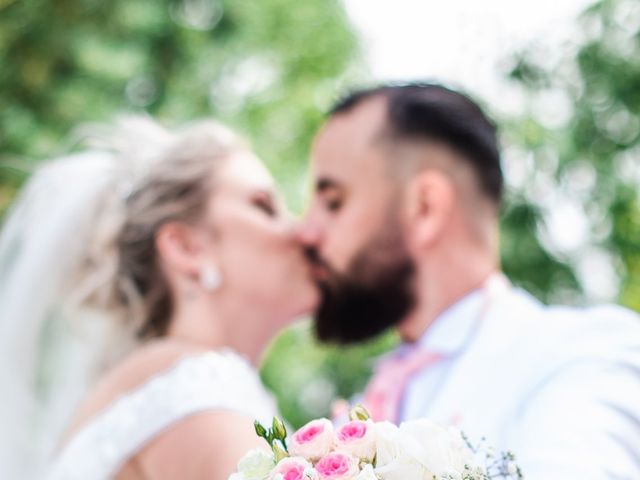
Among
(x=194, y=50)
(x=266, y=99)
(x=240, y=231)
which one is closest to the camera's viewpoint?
(x=240, y=231)

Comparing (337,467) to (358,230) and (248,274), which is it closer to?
(248,274)

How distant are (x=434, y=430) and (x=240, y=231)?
1.98 meters

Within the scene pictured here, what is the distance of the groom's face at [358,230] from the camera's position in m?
3.73

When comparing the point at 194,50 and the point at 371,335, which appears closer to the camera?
the point at 371,335

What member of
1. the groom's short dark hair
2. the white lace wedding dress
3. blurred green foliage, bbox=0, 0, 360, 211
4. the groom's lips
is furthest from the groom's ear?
blurred green foliage, bbox=0, 0, 360, 211

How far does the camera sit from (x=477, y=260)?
3697mm

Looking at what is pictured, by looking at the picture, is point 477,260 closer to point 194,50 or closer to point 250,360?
point 250,360

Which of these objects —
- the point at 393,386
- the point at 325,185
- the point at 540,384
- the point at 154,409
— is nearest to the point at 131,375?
the point at 154,409

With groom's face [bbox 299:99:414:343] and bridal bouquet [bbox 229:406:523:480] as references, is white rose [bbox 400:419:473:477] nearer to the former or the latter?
bridal bouquet [bbox 229:406:523:480]

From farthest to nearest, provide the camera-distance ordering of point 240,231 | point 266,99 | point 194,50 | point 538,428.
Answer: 1. point 266,99
2. point 194,50
3. point 240,231
4. point 538,428

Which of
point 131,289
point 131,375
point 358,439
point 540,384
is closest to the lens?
point 358,439

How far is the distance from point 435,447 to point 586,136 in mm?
6748

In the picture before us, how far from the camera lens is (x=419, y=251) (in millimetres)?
3721

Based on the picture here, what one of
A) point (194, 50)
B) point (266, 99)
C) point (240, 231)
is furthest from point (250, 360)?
point (266, 99)
